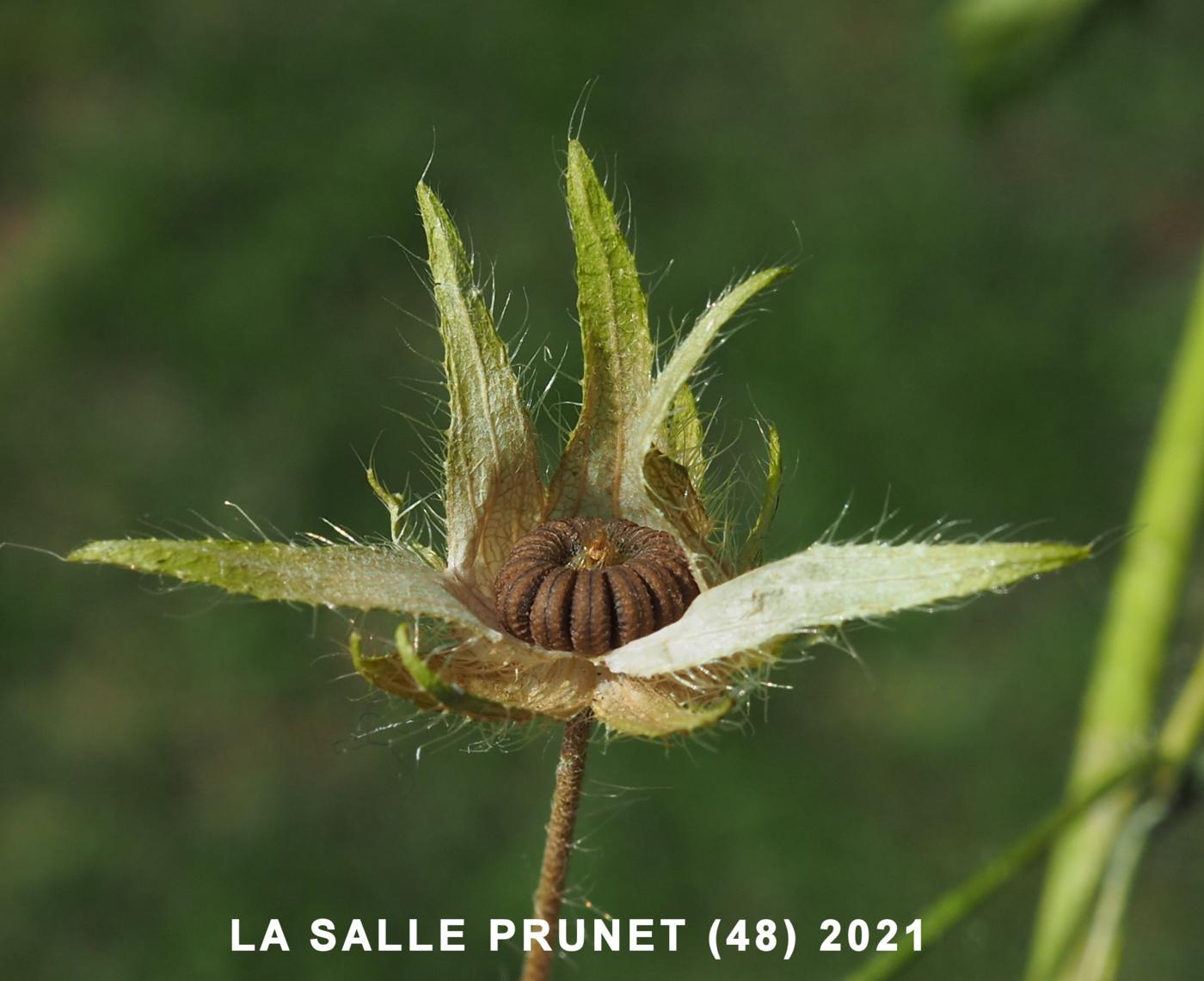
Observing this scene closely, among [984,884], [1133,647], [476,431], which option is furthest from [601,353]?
[1133,647]

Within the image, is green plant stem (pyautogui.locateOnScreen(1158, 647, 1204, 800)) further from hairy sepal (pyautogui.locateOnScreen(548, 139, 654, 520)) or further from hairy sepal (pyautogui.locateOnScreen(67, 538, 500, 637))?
hairy sepal (pyautogui.locateOnScreen(67, 538, 500, 637))

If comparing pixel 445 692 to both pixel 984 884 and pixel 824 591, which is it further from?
pixel 984 884

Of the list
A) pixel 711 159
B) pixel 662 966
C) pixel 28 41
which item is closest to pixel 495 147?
pixel 711 159

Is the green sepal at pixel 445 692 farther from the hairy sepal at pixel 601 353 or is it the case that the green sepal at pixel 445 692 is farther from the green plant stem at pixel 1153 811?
the green plant stem at pixel 1153 811

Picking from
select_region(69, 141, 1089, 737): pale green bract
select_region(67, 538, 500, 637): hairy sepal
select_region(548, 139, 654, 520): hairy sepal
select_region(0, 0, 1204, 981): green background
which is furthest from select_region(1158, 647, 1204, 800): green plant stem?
select_region(0, 0, 1204, 981): green background

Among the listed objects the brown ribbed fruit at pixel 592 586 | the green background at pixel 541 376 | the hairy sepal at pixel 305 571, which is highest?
the green background at pixel 541 376

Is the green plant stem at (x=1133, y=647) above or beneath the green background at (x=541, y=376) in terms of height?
beneath

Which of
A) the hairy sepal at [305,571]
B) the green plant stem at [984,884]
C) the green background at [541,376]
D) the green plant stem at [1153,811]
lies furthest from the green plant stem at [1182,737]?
the green background at [541,376]
